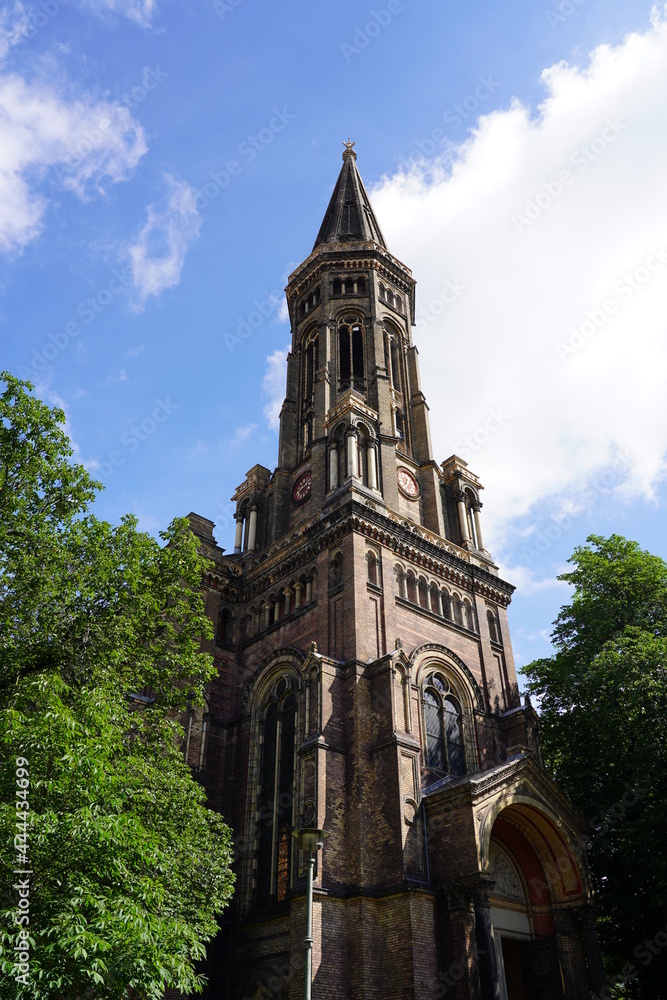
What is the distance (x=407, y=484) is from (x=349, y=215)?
68.9ft

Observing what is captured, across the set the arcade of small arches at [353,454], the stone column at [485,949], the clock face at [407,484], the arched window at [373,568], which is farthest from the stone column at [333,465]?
the stone column at [485,949]

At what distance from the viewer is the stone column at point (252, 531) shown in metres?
33.9

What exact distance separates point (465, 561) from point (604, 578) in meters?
5.56

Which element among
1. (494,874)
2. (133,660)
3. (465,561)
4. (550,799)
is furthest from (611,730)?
(133,660)

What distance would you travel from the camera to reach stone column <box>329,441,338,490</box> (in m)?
30.3

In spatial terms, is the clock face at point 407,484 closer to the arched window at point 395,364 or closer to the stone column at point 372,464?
the stone column at point 372,464

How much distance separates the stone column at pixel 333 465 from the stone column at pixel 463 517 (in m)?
6.57

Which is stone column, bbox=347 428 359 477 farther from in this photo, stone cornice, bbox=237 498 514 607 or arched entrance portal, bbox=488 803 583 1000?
arched entrance portal, bbox=488 803 583 1000

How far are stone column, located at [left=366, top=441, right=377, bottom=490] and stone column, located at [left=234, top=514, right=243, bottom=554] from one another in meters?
8.27

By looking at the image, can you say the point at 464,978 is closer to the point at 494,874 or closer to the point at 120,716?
the point at 494,874

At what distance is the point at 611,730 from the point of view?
25.8m

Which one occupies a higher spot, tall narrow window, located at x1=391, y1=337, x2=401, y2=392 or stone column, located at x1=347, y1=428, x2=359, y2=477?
tall narrow window, located at x1=391, y1=337, x2=401, y2=392

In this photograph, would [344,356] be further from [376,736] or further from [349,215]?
[376,736]

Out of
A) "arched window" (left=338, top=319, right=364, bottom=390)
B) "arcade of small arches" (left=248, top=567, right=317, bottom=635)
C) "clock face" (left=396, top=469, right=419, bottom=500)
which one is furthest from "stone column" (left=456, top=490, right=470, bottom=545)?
"arcade of small arches" (left=248, top=567, right=317, bottom=635)
